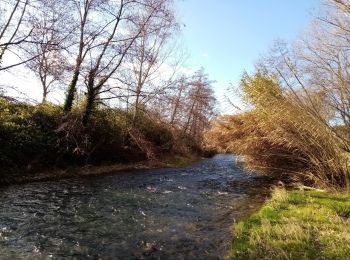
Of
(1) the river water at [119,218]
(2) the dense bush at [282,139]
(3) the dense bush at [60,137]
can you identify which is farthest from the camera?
(3) the dense bush at [60,137]

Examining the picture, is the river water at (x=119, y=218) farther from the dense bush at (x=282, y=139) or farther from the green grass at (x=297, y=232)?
the dense bush at (x=282, y=139)

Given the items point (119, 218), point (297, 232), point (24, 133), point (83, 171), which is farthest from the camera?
point (83, 171)

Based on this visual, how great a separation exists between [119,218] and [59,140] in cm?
805

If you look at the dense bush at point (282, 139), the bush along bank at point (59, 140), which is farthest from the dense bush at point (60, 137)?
the dense bush at point (282, 139)

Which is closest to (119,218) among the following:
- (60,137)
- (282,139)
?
(282,139)

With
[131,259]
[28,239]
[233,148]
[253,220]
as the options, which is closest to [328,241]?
[253,220]

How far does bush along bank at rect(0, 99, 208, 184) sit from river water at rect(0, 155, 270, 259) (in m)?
1.70

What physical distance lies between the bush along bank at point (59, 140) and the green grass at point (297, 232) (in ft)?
23.7

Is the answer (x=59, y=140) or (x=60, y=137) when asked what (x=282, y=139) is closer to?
(x=59, y=140)

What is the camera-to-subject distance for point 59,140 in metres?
15.8

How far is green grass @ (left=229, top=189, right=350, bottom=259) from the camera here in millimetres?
6234

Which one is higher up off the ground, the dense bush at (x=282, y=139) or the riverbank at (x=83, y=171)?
the dense bush at (x=282, y=139)

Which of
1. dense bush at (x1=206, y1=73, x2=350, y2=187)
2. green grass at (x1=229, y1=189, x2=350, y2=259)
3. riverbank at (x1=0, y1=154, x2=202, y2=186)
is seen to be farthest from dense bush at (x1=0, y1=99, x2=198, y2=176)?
green grass at (x1=229, y1=189, x2=350, y2=259)

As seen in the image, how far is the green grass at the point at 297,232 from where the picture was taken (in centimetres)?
623
